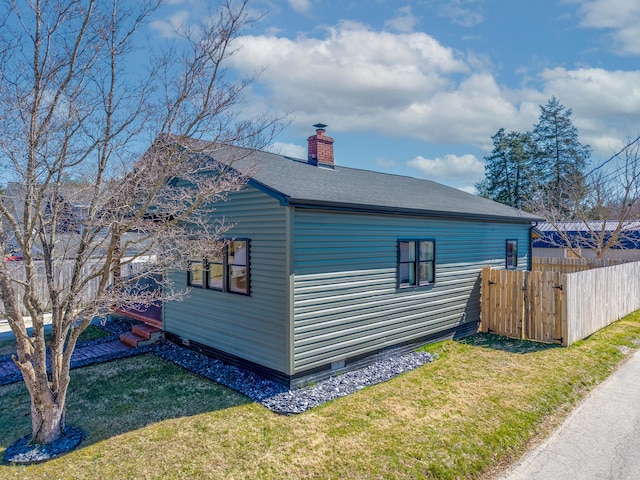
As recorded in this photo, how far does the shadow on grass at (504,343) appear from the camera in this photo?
8.73 metres

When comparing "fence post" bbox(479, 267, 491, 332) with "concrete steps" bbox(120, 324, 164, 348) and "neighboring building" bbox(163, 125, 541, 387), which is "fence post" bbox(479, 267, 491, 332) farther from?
"concrete steps" bbox(120, 324, 164, 348)

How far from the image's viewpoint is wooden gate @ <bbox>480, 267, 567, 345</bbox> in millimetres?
9031

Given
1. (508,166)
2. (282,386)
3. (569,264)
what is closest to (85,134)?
(282,386)

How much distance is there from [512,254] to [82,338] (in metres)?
12.3

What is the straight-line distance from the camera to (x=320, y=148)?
35.0ft

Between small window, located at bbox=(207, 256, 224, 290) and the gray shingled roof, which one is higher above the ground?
the gray shingled roof

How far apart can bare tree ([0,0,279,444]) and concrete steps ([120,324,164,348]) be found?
4111 mm

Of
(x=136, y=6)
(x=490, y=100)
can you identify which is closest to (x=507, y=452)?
(x=136, y=6)

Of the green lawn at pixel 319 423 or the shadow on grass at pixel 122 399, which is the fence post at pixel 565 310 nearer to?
the green lawn at pixel 319 423

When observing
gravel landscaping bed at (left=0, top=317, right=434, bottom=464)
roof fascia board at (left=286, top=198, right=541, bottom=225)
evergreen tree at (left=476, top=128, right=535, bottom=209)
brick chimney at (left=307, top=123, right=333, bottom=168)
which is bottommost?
gravel landscaping bed at (left=0, top=317, right=434, bottom=464)

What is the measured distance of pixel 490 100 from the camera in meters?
28.7

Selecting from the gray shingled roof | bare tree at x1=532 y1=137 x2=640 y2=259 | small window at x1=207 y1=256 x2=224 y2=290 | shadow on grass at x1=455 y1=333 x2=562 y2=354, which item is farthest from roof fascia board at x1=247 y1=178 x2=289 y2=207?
bare tree at x1=532 y1=137 x2=640 y2=259

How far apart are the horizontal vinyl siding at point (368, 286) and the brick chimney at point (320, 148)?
11.2 ft

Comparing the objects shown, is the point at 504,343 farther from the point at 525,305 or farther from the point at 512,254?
the point at 512,254
